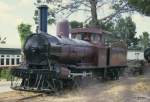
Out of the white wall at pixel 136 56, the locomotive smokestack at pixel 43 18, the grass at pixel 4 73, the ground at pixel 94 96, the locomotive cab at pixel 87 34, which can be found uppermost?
the locomotive smokestack at pixel 43 18

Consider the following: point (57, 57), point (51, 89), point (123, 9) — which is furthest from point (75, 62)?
point (123, 9)

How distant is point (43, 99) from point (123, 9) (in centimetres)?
2098

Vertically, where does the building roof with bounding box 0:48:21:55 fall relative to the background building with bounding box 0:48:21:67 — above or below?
above

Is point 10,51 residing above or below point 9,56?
above

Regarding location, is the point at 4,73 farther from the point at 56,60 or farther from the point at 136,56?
the point at 136,56

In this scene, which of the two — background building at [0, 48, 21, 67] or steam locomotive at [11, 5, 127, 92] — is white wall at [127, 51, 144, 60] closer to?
background building at [0, 48, 21, 67]

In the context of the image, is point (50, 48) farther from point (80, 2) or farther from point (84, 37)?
point (80, 2)

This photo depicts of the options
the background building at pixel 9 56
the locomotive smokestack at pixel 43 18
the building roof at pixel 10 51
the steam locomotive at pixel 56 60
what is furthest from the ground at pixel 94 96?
the building roof at pixel 10 51

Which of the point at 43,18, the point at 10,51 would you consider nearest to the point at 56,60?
the point at 43,18

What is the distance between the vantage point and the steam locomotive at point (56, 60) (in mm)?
18172

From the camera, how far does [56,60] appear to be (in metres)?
19.1

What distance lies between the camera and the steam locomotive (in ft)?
59.6

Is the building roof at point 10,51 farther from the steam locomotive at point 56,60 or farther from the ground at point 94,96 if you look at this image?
the ground at point 94,96

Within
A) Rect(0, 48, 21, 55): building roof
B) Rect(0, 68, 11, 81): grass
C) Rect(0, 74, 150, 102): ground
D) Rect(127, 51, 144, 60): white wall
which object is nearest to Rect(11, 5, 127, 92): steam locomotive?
Rect(0, 74, 150, 102): ground
